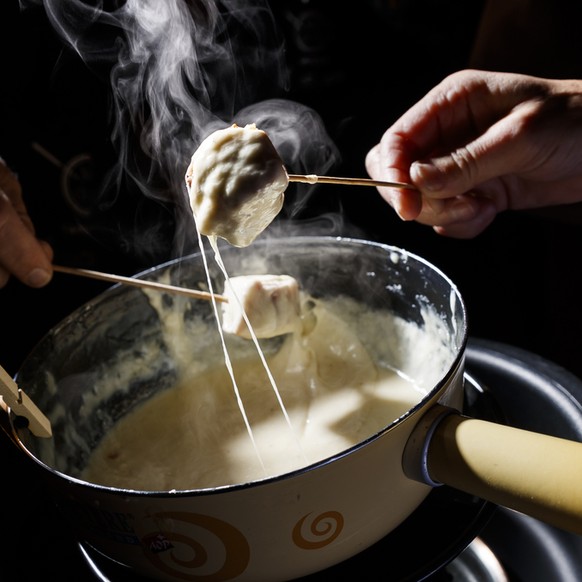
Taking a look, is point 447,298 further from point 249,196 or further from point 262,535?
point 262,535

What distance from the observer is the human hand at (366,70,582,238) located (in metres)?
1.26

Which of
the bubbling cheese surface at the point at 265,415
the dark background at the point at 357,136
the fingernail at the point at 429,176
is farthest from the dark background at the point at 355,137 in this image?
the fingernail at the point at 429,176

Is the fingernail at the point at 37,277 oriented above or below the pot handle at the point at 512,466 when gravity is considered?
below

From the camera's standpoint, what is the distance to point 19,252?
132cm

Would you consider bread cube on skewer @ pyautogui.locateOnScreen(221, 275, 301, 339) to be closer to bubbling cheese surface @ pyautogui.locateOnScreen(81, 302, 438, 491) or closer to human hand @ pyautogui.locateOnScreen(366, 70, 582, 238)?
bubbling cheese surface @ pyautogui.locateOnScreen(81, 302, 438, 491)

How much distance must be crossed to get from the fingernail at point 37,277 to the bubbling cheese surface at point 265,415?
404mm

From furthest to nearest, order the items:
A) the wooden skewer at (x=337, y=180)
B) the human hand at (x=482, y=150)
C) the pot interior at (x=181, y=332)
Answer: the pot interior at (x=181, y=332)
the human hand at (x=482, y=150)
the wooden skewer at (x=337, y=180)

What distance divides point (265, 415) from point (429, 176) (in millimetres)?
636

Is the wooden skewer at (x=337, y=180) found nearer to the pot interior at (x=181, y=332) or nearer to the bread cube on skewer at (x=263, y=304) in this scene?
the pot interior at (x=181, y=332)

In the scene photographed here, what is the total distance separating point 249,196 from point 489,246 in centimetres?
160

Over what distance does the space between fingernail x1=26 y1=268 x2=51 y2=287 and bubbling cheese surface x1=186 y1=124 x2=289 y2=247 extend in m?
0.47

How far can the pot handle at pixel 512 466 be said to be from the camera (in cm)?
73

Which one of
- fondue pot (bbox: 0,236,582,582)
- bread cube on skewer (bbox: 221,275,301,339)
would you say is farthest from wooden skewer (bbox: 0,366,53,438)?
bread cube on skewer (bbox: 221,275,301,339)

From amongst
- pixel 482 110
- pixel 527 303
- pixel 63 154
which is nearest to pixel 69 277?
pixel 63 154
